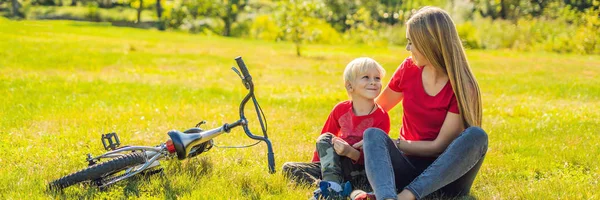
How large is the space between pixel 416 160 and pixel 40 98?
6795mm

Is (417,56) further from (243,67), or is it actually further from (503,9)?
(503,9)

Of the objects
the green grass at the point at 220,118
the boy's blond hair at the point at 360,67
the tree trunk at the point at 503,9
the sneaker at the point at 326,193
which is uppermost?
the boy's blond hair at the point at 360,67

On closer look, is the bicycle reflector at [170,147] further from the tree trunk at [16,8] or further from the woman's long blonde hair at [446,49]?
the tree trunk at [16,8]

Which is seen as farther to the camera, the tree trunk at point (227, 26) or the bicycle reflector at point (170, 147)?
the tree trunk at point (227, 26)

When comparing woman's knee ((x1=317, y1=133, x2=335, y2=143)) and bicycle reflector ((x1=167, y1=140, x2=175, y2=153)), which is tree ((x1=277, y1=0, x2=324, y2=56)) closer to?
woman's knee ((x1=317, y1=133, x2=335, y2=143))

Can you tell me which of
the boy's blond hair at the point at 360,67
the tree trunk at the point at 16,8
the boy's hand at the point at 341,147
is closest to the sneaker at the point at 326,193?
the boy's hand at the point at 341,147

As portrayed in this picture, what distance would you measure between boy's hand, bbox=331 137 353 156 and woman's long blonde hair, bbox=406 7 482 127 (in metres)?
0.82

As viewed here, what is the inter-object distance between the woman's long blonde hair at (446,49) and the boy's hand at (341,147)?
82 cm

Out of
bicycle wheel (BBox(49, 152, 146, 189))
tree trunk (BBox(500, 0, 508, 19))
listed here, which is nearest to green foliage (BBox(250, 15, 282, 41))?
tree trunk (BBox(500, 0, 508, 19))

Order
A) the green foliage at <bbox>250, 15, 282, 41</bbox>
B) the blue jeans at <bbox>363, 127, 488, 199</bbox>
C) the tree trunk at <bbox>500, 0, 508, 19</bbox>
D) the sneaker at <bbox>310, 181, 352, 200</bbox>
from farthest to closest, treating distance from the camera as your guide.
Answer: the green foliage at <bbox>250, 15, 282, 41</bbox>
the tree trunk at <bbox>500, 0, 508, 19</bbox>
the sneaker at <bbox>310, 181, 352, 200</bbox>
the blue jeans at <bbox>363, 127, 488, 199</bbox>

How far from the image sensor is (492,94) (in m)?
12.6

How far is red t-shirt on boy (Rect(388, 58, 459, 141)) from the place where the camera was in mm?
4551

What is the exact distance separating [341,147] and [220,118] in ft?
14.3

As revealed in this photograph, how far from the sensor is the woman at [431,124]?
13.9 ft
